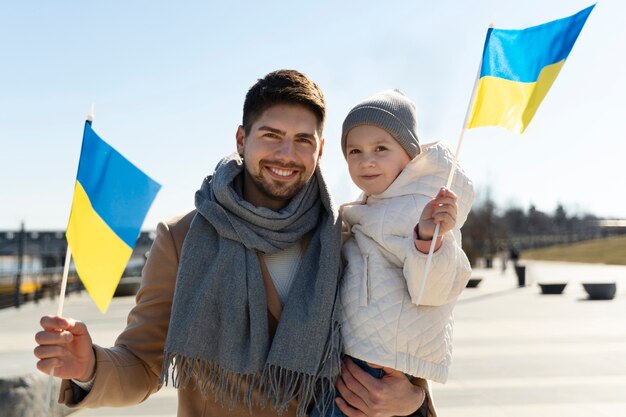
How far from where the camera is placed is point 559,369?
25.7 feet

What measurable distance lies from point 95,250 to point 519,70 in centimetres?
200

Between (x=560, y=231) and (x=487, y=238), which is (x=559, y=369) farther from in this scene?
(x=560, y=231)

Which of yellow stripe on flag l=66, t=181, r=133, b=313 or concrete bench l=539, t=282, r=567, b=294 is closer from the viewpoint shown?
yellow stripe on flag l=66, t=181, r=133, b=313

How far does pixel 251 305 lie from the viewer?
246 centimetres

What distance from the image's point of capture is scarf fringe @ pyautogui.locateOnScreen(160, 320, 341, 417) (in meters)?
2.40

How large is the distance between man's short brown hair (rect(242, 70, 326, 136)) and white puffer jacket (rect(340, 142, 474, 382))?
0.47 m

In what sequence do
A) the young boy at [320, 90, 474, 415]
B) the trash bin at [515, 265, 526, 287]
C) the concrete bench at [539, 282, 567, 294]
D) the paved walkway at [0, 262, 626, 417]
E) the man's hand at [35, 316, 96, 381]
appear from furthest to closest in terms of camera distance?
the trash bin at [515, 265, 526, 287], the concrete bench at [539, 282, 567, 294], the paved walkway at [0, 262, 626, 417], the young boy at [320, 90, 474, 415], the man's hand at [35, 316, 96, 381]

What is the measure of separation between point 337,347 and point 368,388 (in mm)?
188

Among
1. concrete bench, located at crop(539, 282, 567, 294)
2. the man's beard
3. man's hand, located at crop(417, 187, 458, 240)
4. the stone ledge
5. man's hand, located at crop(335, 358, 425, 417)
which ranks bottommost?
concrete bench, located at crop(539, 282, 567, 294)

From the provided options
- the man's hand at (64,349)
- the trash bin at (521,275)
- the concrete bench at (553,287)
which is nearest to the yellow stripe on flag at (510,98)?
the man's hand at (64,349)

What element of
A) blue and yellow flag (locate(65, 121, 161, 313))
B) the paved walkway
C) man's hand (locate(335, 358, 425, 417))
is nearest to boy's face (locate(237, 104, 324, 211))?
blue and yellow flag (locate(65, 121, 161, 313))

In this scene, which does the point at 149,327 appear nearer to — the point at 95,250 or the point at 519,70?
the point at 95,250

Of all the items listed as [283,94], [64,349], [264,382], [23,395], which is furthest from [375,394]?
[23,395]

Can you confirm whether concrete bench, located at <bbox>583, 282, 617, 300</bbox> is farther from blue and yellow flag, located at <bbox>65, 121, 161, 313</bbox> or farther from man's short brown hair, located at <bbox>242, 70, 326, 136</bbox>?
blue and yellow flag, located at <bbox>65, 121, 161, 313</bbox>
